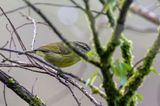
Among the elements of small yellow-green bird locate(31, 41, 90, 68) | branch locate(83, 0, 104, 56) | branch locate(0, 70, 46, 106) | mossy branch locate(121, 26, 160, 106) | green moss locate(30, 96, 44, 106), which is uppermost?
small yellow-green bird locate(31, 41, 90, 68)

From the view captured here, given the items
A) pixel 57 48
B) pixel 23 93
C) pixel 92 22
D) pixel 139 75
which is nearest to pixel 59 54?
pixel 57 48

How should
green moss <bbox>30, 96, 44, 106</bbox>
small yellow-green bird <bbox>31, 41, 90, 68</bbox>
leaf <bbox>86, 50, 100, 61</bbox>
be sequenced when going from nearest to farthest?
leaf <bbox>86, 50, 100, 61</bbox>, green moss <bbox>30, 96, 44, 106</bbox>, small yellow-green bird <bbox>31, 41, 90, 68</bbox>

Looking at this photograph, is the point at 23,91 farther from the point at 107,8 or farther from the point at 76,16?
the point at 76,16

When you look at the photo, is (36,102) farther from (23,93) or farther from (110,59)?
(110,59)

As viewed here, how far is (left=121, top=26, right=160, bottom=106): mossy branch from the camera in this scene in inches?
37.9

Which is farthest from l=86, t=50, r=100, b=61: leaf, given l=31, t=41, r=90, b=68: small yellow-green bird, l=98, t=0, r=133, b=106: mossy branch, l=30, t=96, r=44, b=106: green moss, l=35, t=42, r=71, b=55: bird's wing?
l=35, t=42, r=71, b=55: bird's wing

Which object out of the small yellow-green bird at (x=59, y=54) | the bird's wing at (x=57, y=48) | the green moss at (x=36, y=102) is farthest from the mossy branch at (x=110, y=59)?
the bird's wing at (x=57, y=48)

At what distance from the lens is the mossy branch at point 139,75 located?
0.96 m

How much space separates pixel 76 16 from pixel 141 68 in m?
4.48

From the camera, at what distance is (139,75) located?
988 millimetres

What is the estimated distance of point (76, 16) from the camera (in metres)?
5.43

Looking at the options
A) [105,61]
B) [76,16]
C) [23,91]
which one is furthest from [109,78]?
[76,16]

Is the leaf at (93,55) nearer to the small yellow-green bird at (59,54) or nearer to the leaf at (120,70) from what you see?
the leaf at (120,70)

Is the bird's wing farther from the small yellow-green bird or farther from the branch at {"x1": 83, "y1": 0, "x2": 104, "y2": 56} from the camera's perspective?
the branch at {"x1": 83, "y1": 0, "x2": 104, "y2": 56}
